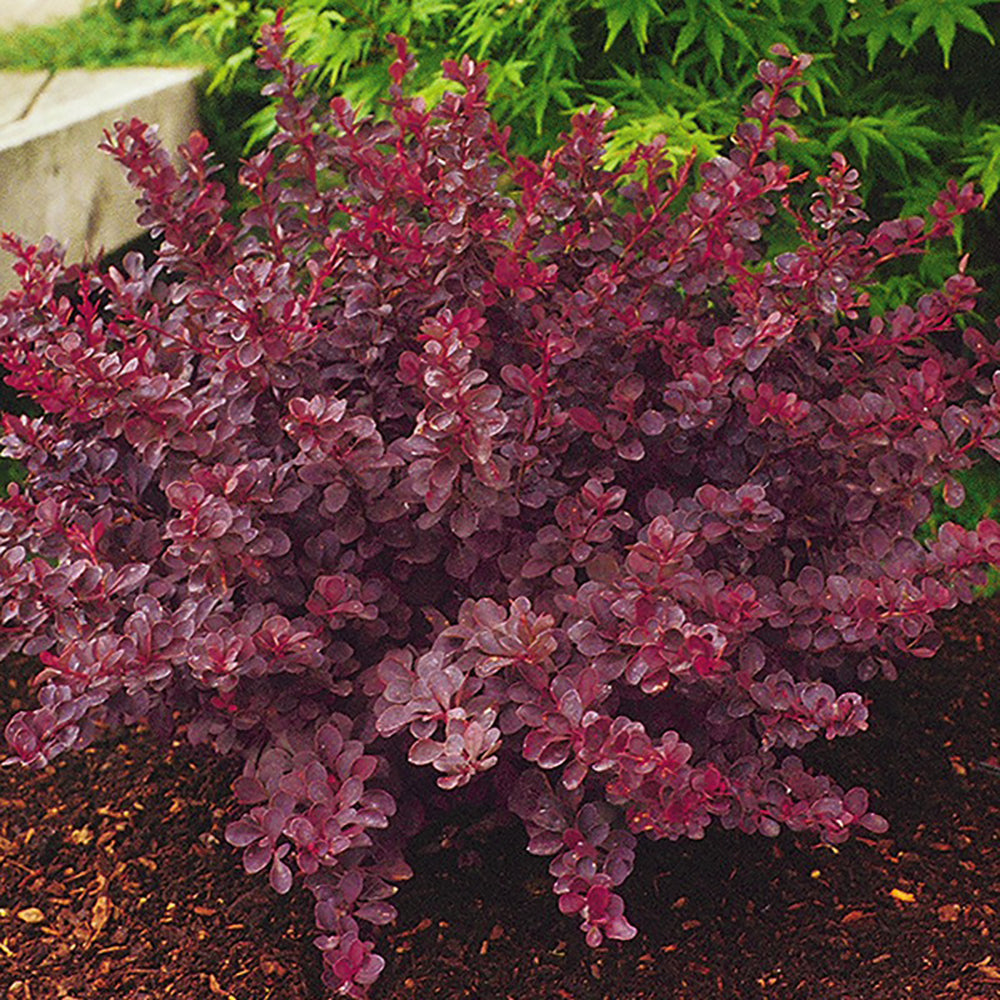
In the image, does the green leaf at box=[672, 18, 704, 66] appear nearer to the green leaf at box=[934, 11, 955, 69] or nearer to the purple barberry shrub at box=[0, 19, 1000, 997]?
the green leaf at box=[934, 11, 955, 69]

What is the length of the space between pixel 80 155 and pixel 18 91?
0.61 m

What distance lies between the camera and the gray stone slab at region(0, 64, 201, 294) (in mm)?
3369

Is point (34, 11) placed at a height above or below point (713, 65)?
above

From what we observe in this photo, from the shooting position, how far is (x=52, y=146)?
345 centimetres

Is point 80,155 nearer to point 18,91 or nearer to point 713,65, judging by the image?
point 18,91

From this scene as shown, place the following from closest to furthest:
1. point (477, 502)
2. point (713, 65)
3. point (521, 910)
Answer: point (477, 502), point (521, 910), point (713, 65)

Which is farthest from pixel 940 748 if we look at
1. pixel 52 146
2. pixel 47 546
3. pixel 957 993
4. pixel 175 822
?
pixel 52 146

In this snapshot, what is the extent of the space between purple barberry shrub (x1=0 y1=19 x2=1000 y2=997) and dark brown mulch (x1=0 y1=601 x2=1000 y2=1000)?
15cm

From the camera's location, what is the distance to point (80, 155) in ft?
11.6

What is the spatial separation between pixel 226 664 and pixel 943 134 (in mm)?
2172

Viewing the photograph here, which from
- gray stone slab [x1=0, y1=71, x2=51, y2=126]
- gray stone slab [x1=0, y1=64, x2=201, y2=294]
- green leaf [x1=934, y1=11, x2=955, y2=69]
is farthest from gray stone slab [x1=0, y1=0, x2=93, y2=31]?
green leaf [x1=934, y1=11, x2=955, y2=69]

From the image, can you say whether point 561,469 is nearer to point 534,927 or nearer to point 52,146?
point 534,927

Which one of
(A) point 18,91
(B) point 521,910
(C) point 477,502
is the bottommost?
(B) point 521,910

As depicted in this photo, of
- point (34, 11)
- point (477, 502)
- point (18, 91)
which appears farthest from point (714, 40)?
point (34, 11)
